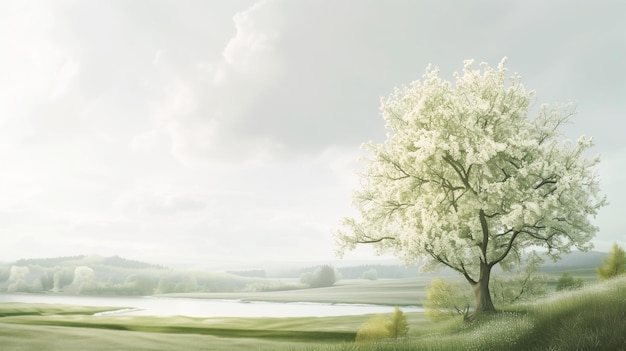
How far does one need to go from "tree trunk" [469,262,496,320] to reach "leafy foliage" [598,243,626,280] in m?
13.8

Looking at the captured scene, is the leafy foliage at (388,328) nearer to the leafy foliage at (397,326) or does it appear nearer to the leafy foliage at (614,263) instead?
the leafy foliage at (397,326)

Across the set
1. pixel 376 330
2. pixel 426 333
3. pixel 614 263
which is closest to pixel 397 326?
pixel 376 330

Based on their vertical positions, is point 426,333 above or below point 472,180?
below

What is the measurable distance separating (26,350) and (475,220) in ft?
77.8

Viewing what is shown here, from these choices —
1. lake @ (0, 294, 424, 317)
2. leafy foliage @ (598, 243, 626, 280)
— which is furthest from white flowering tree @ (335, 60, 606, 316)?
lake @ (0, 294, 424, 317)

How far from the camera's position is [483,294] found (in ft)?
82.3

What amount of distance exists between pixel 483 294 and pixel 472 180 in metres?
6.73

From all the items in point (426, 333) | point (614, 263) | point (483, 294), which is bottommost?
point (426, 333)

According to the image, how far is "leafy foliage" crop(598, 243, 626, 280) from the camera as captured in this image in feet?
107

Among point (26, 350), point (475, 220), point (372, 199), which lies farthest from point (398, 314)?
point (26, 350)

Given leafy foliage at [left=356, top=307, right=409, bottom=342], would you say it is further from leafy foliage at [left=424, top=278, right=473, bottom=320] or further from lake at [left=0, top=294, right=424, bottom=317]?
lake at [left=0, top=294, right=424, bottom=317]

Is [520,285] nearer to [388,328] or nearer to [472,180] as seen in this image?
[472,180]

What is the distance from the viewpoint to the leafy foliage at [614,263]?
32597 millimetres

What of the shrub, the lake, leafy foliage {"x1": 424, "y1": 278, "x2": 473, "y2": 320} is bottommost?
the lake
